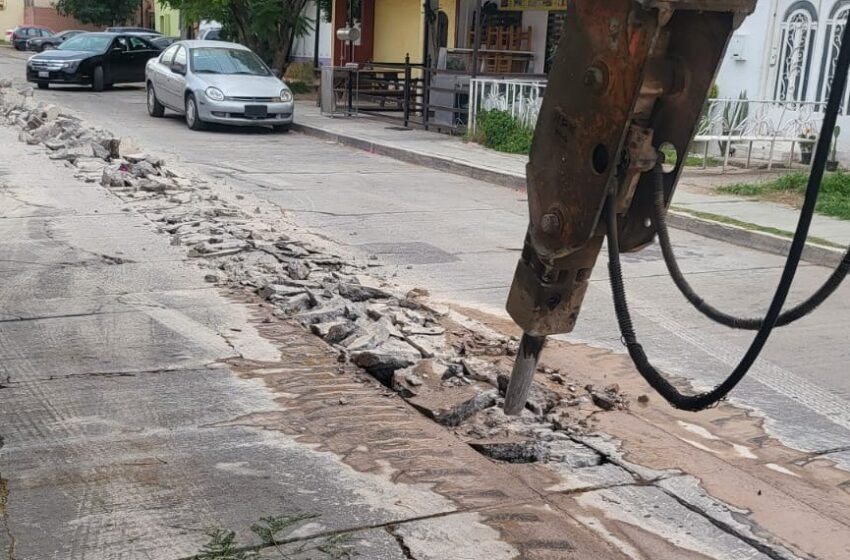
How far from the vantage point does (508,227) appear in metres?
10.7

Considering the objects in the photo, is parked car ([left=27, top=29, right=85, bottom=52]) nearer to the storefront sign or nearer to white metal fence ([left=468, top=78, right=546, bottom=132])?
the storefront sign

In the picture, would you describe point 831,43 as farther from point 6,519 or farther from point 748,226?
point 6,519

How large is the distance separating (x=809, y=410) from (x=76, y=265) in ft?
18.2

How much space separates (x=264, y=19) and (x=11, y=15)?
45.8 meters

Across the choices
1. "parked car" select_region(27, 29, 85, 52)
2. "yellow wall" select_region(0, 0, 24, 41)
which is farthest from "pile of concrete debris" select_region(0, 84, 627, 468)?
"yellow wall" select_region(0, 0, 24, 41)

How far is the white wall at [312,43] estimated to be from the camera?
112 feet

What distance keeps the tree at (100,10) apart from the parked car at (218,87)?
1580 inches

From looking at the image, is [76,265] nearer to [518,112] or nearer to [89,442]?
[89,442]

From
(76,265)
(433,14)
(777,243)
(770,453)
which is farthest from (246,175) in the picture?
(433,14)

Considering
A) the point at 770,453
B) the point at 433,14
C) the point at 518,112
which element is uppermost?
the point at 433,14

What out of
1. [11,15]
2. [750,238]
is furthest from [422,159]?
[11,15]

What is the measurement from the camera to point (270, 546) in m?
3.48

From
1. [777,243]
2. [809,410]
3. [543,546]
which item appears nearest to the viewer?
[543,546]

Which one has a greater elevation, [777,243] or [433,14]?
[433,14]
